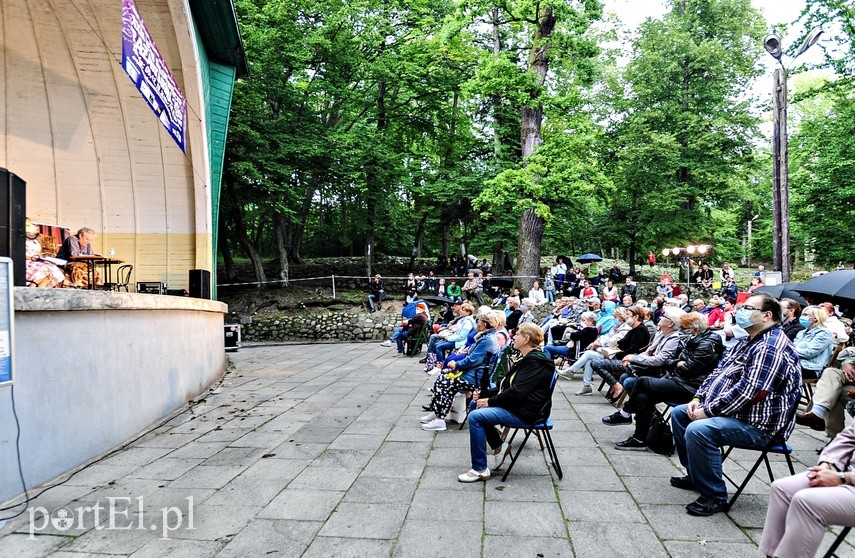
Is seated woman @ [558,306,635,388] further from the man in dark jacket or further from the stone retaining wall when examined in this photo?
the stone retaining wall

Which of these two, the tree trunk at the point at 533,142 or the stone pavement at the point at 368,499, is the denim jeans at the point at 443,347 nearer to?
the stone pavement at the point at 368,499

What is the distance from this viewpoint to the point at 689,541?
9.04 ft

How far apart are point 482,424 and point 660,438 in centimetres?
185

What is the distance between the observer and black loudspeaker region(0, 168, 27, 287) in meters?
3.63

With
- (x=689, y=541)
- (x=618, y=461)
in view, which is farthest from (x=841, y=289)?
(x=689, y=541)

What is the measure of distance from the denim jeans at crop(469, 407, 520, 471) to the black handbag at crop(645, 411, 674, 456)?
158cm

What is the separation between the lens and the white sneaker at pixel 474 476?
12.1 ft

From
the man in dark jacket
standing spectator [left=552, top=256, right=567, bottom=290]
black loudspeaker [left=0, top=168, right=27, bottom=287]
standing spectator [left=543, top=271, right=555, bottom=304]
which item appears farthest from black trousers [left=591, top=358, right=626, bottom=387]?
standing spectator [left=552, top=256, right=567, bottom=290]

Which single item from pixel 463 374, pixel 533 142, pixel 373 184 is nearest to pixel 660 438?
pixel 463 374

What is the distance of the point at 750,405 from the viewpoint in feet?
10.2

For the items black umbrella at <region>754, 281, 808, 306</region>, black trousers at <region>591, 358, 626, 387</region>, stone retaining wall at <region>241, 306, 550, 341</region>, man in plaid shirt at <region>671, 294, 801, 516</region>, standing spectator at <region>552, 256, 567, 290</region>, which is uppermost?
standing spectator at <region>552, 256, 567, 290</region>

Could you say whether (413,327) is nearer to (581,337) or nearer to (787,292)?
(581,337)

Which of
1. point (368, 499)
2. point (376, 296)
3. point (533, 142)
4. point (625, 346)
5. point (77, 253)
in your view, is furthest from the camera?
point (376, 296)

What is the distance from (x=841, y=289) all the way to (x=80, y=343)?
9.48 metres
